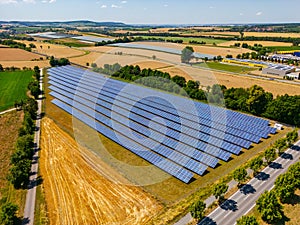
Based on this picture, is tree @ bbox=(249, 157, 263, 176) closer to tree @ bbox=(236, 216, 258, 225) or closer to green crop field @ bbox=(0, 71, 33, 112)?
tree @ bbox=(236, 216, 258, 225)

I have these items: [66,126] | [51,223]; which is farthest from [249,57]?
[51,223]

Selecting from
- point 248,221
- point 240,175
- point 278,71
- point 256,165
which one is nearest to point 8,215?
point 248,221

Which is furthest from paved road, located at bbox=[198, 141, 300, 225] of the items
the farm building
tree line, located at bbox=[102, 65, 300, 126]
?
the farm building

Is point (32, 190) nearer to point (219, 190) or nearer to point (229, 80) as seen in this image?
point (219, 190)

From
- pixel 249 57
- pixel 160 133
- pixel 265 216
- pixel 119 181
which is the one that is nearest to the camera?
pixel 265 216

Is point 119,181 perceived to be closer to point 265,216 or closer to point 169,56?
point 265,216

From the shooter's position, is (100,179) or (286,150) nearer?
(100,179)
